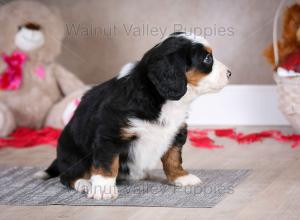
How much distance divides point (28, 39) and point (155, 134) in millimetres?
1510

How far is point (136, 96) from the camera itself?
81.9 inches

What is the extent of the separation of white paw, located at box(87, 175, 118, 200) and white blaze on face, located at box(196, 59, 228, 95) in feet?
1.44

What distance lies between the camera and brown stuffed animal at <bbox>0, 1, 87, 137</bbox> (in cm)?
336

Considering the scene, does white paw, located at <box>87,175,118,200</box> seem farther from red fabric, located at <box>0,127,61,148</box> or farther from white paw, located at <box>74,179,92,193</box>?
red fabric, located at <box>0,127,61,148</box>

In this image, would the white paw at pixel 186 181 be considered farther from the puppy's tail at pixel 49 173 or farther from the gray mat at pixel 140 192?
the puppy's tail at pixel 49 173

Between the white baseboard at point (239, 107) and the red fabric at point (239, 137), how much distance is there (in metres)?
0.24

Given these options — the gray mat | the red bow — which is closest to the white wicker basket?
the gray mat

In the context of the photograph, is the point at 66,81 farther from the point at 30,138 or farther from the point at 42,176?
the point at 42,176

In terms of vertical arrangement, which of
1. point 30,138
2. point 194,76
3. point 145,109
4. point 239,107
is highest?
point 194,76

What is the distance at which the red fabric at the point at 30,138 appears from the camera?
314cm

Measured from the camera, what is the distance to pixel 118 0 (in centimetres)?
365

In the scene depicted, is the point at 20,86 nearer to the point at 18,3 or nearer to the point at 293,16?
the point at 18,3

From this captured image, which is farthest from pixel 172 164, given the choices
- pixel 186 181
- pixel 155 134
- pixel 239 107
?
pixel 239 107

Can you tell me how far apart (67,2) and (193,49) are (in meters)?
1.83
